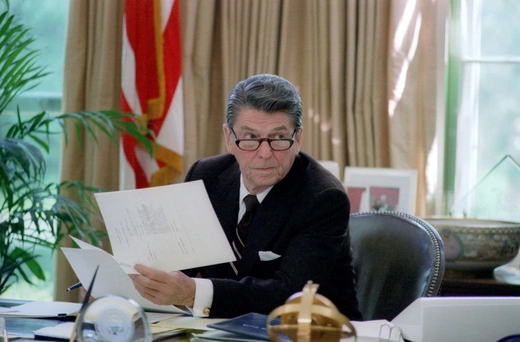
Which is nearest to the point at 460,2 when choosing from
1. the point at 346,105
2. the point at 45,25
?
the point at 346,105

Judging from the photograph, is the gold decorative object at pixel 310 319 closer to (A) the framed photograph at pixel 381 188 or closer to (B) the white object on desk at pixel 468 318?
(B) the white object on desk at pixel 468 318

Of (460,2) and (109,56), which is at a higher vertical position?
(460,2)

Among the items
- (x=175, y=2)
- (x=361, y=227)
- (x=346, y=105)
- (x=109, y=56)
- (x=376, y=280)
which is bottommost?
(x=376, y=280)

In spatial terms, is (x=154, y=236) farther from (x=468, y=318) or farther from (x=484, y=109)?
(x=484, y=109)

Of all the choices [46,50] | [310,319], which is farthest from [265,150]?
[46,50]

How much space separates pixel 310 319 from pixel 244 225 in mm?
1094

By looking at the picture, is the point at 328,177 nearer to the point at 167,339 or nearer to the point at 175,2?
the point at 167,339

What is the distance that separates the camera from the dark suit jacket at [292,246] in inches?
74.2

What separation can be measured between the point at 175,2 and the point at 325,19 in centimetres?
71

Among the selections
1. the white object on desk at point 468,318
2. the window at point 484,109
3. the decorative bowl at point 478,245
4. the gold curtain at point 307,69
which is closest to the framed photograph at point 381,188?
the gold curtain at point 307,69

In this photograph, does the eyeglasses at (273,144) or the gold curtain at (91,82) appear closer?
the eyeglasses at (273,144)

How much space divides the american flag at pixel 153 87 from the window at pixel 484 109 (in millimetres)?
1306

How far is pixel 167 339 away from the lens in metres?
1.50

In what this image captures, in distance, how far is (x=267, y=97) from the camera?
2.05 m
